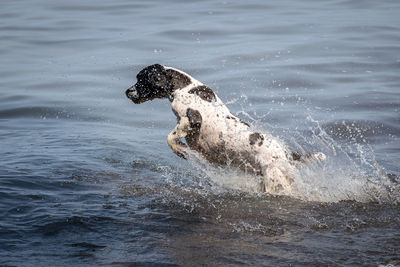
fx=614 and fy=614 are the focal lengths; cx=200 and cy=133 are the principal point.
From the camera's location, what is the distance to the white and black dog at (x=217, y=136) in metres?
6.88

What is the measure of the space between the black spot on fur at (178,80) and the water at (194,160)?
2.58 ft

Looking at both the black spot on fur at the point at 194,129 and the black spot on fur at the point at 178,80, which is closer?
the black spot on fur at the point at 194,129

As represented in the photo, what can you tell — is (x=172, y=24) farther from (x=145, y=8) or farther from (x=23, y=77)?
(x=23, y=77)

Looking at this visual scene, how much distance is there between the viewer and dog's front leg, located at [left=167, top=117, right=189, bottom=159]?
6.91m

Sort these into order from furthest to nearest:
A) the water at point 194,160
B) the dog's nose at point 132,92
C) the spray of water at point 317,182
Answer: the dog's nose at point 132,92 → the spray of water at point 317,182 → the water at point 194,160

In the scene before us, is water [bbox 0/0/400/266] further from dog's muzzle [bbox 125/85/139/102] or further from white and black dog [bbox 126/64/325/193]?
dog's muzzle [bbox 125/85/139/102]

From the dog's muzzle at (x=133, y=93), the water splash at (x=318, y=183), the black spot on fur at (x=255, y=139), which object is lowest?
the water splash at (x=318, y=183)

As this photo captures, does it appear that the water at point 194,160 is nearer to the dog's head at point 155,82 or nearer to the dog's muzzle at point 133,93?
the dog's head at point 155,82

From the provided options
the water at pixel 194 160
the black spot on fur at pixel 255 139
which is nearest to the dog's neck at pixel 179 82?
the water at pixel 194 160

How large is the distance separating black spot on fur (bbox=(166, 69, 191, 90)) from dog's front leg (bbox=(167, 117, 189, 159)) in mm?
418

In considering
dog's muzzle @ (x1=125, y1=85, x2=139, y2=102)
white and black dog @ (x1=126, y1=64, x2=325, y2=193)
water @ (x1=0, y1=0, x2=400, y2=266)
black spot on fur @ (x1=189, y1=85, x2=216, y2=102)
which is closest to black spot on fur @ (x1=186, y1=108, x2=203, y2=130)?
white and black dog @ (x1=126, y1=64, x2=325, y2=193)

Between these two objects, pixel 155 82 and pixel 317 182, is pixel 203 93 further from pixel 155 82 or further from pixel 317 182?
pixel 317 182

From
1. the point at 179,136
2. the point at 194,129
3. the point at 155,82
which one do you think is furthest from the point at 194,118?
the point at 155,82

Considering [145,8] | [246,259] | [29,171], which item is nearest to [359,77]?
[29,171]
